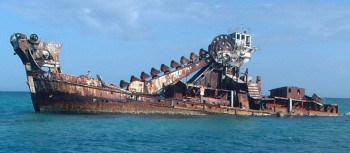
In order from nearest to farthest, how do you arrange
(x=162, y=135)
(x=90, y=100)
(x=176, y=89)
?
1. (x=162, y=135)
2. (x=90, y=100)
3. (x=176, y=89)

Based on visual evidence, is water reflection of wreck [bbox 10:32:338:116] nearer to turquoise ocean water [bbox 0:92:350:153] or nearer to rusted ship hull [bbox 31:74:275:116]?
rusted ship hull [bbox 31:74:275:116]

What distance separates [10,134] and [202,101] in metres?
21.7

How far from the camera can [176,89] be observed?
45.8m

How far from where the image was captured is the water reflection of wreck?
4109 centimetres

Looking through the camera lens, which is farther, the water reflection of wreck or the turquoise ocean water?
the water reflection of wreck

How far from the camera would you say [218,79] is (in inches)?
1999

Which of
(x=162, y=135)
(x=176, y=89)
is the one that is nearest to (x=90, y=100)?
(x=176, y=89)

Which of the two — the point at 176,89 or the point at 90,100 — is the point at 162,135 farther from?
the point at 176,89

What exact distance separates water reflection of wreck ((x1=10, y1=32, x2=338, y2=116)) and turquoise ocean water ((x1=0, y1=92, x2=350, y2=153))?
191 cm

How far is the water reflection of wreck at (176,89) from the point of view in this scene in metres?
41.1

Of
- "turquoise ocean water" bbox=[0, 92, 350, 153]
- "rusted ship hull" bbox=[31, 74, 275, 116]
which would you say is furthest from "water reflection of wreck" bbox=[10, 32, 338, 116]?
"turquoise ocean water" bbox=[0, 92, 350, 153]

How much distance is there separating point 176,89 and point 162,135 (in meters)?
15.7

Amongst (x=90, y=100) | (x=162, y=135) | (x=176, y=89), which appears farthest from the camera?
(x=176, y=89)

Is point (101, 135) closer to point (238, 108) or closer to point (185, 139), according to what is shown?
point (185, 139)
